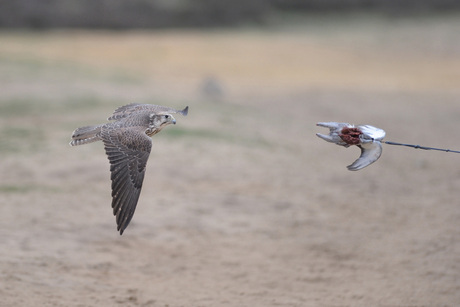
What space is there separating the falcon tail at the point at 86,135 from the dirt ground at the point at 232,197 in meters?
1.01

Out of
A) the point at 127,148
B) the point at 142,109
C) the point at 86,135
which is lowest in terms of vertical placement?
the point at 127,148

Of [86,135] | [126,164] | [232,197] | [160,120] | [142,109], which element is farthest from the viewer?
[232,197]

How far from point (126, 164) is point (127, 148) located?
105 mm

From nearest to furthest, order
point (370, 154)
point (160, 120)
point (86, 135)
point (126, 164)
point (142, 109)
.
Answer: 1. point (370, 154)
2. point (126, 164)
3. point (160, 120)
4. point (86, 135)
5. point (142, 109)

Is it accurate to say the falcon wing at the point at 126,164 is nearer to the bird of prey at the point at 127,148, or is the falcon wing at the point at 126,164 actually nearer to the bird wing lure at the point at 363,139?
the bird of prey at the point at 127,148

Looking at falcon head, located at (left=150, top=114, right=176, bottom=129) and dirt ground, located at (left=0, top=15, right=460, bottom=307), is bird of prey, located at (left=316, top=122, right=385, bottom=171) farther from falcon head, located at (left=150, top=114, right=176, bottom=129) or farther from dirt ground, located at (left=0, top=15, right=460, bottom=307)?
dirt ground, located at (left=0, top=15, right=460, bottom=307)

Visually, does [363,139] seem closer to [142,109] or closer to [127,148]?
[127,148]

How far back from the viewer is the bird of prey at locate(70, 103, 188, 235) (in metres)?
3.90

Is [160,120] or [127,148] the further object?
[160,120]

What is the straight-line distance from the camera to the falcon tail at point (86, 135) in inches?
167

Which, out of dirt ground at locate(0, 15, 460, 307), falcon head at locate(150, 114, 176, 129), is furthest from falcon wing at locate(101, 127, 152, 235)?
dirt ground at locate(0, 15, 460, 307)

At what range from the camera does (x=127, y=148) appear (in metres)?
4.03

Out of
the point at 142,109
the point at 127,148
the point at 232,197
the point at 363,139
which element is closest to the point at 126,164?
the point at 127,148

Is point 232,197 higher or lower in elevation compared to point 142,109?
higher
